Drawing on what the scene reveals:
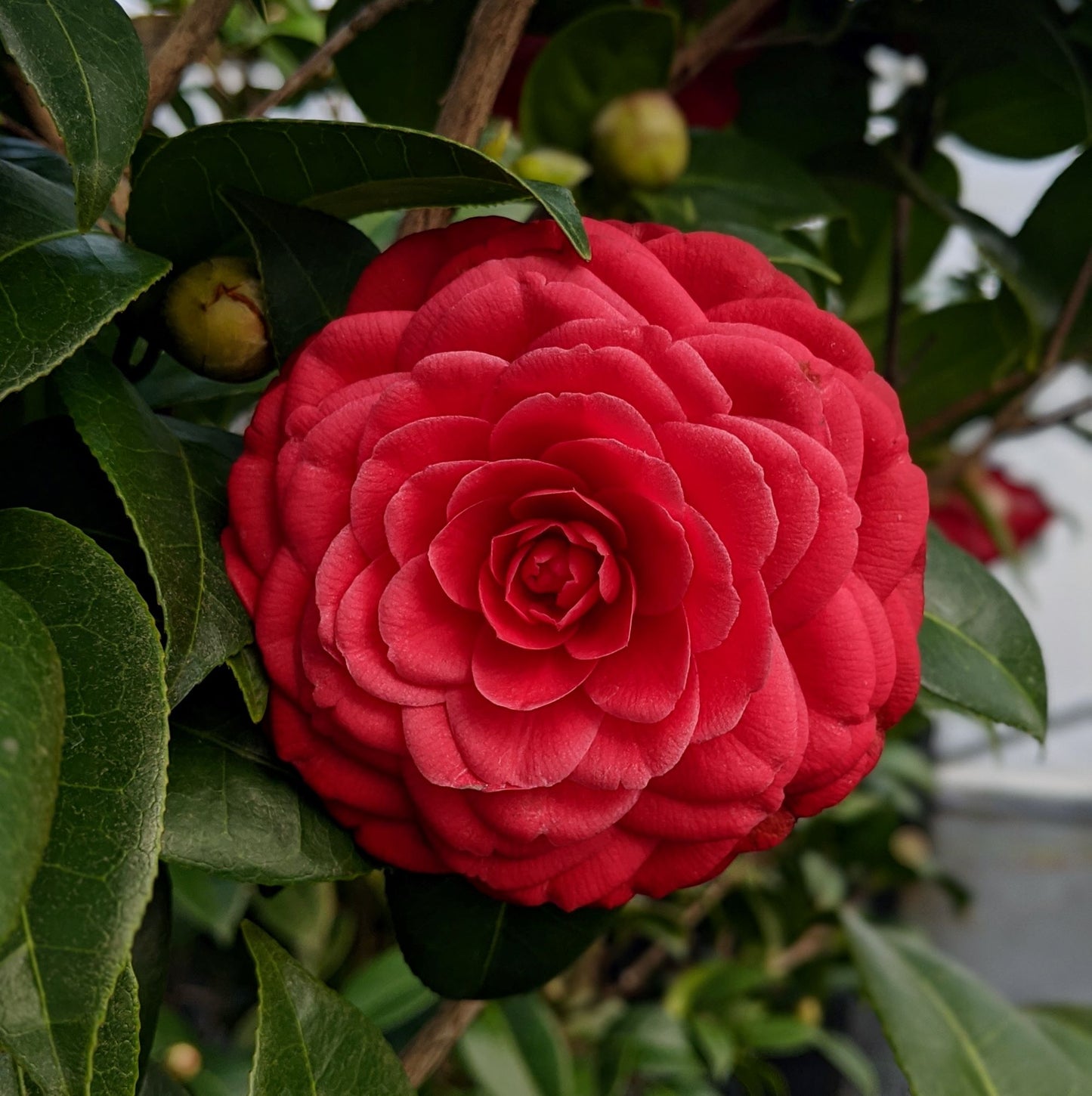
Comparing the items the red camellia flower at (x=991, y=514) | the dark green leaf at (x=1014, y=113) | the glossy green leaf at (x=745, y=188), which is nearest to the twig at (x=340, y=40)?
the glossy green leaf at (x=745, y=188)

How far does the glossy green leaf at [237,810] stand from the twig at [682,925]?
3.43 feet

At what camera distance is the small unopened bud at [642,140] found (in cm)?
70

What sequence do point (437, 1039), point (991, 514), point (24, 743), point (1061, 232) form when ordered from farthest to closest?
point (991, 514) < point (1061, 232) < point (437, 1039) < point (24, 743)

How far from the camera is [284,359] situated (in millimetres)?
478

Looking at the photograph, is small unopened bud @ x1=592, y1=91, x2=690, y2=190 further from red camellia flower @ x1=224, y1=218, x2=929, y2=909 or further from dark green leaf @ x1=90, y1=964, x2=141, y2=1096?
dark green leaf @ x1=90, y1=964, x2=141, y2=1096

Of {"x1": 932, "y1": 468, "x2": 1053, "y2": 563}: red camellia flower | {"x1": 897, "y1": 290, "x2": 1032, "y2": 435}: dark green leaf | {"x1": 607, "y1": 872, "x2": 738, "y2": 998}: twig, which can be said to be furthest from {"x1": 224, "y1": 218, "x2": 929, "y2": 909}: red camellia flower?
{"x1": 607, "y1": 872, "x2": 738, "y2": 998}: twig

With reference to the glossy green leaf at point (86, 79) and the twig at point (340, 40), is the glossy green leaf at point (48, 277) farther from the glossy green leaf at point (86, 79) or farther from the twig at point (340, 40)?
the twig at point (340, 40)

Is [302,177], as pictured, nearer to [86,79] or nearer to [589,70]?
[86,79]

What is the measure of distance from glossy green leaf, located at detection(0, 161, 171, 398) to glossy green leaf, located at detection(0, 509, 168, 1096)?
2.3 inches

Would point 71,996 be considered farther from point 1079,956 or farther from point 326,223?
point 1079,956

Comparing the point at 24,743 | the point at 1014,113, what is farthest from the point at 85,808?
the point at 1014,113

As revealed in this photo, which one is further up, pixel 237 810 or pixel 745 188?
pixel 745 188

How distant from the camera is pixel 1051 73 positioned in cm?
70

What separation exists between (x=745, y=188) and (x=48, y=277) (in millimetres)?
502
